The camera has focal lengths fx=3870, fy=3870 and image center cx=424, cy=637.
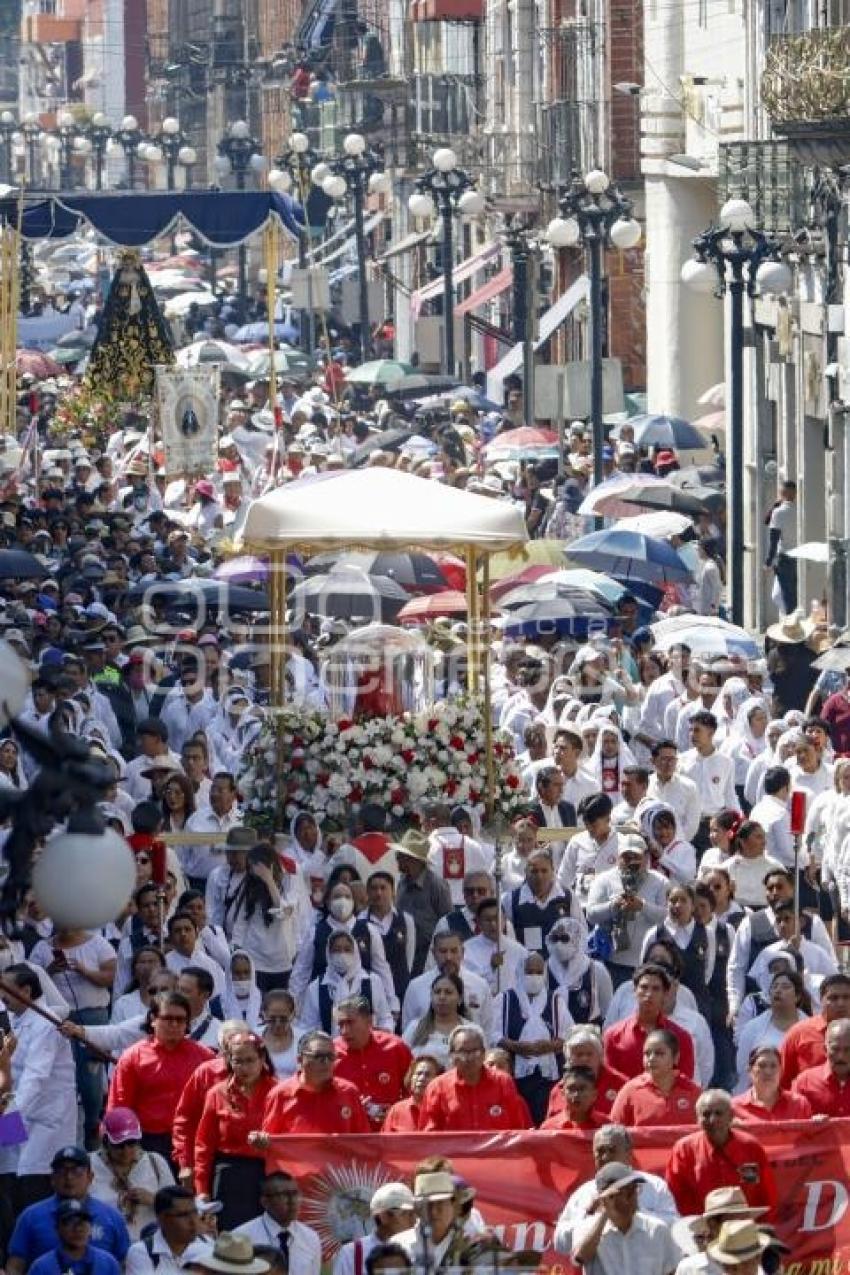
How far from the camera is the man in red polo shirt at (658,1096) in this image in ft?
45.2

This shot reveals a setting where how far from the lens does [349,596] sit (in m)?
27.3

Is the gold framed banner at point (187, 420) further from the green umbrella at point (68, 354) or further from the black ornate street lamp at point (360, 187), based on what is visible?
the green umbrella at point (68, 354)

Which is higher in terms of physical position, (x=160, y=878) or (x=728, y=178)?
(x=728, y=178)

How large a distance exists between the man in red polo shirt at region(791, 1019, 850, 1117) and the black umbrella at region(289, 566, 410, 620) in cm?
1316

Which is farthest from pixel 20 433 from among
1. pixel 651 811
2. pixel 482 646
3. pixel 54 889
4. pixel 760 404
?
pixel 54 889

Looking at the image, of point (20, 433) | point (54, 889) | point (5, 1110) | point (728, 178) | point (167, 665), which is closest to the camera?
point (54, 889)

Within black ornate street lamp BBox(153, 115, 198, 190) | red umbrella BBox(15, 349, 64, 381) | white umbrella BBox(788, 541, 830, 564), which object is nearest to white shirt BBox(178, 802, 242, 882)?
white umbrella BBox(788, 541, 830, 564)

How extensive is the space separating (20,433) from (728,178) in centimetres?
1186

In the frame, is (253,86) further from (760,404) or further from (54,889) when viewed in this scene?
(54,889)

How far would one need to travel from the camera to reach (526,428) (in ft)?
137

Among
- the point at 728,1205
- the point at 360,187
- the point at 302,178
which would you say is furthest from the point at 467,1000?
the point at 360,187

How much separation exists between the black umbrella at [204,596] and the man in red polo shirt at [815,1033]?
13355mm

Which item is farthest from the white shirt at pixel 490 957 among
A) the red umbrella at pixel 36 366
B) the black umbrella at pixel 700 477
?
the red umbrella at pixel 36 366

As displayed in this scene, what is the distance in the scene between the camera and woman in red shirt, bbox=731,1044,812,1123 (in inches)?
547
